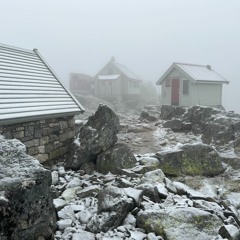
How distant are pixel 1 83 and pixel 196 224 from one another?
7059 millimetres

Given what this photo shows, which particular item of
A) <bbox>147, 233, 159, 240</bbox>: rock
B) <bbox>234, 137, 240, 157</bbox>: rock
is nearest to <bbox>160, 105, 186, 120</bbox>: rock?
<bbox>234, 137, 240, 157</bbox>: rock

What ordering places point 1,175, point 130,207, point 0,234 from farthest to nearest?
point 130,207 → point 1,175 → point 0,234

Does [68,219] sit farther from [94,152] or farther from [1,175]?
[94,152]

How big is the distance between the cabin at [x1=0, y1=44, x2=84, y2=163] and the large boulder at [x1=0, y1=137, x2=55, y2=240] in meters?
3.37

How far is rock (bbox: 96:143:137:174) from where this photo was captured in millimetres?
8094

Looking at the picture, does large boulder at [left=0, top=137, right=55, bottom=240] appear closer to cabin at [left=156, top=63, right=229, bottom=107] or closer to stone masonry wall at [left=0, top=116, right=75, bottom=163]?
stone masonry wall at [left=0, top=116, right=75, bottom=163]

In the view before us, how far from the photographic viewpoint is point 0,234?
318cm

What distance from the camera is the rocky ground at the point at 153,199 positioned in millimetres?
4744

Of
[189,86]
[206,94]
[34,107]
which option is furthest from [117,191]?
[206,94]

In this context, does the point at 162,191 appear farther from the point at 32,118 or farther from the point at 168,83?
the point at 168,83

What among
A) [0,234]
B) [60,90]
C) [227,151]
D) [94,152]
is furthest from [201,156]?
[0,234]

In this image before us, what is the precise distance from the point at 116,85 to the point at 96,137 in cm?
3392

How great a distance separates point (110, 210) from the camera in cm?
504

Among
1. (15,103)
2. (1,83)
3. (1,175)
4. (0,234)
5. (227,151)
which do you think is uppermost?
(1,83)
